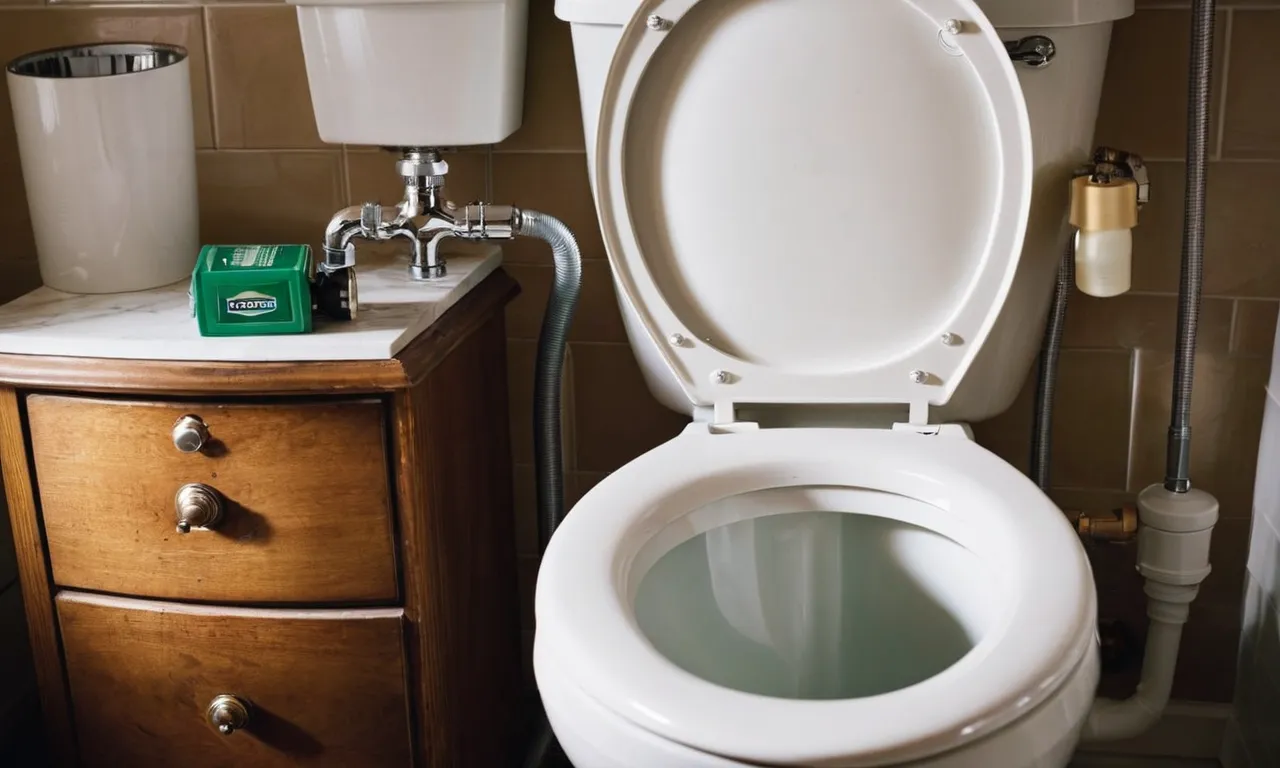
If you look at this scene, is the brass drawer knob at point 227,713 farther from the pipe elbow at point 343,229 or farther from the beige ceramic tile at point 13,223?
the beige ceramic tile at point 13,223

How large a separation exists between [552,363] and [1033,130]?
504 millimetres

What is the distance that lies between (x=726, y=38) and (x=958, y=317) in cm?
30

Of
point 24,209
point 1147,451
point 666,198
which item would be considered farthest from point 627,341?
point 24,209

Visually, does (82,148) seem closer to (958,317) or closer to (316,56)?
(316,56)

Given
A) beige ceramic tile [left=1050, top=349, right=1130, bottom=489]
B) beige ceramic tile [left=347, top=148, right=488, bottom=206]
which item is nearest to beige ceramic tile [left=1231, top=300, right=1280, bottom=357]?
beige ceramic tile [left=1050, top=349, right=1130, bottom=489]

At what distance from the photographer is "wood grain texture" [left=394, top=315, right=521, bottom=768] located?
106cm

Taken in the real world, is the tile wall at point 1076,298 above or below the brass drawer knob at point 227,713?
above

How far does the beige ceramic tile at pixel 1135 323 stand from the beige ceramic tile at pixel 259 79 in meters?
0.81

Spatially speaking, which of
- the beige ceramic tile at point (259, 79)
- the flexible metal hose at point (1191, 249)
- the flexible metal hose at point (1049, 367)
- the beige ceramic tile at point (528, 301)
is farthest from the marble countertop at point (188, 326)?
the flexible metal hose at point (1191, 249)

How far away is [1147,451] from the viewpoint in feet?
4.34

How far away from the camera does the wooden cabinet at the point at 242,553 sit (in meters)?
1.02

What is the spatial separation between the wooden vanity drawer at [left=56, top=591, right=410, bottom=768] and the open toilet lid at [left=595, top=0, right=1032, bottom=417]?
37 cm

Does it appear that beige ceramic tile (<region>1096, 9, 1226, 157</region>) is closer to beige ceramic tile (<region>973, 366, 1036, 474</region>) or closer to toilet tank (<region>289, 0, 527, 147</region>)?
beige ceramic tile (<region>973, 366, 1036, 474</region>)

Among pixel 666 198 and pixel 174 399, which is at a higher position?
pixel 666 198
